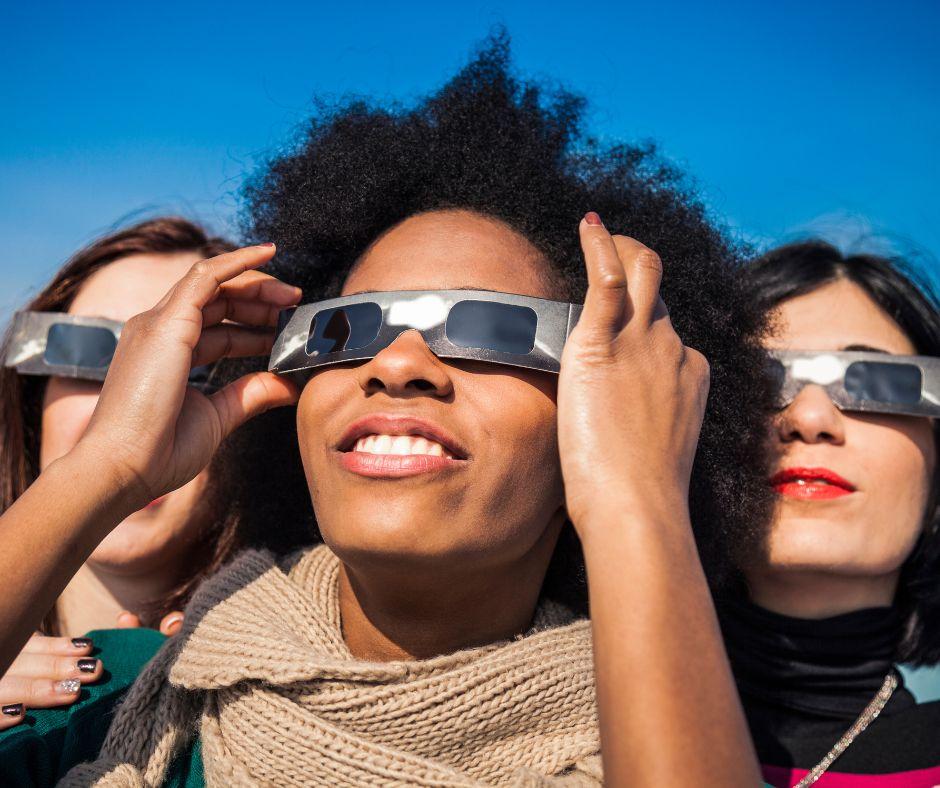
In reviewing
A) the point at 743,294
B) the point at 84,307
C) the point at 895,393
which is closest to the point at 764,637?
the point at 895,393

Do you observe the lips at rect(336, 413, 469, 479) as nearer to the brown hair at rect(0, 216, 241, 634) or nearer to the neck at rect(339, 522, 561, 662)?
the neck at rect(339, 522, 561, 662)

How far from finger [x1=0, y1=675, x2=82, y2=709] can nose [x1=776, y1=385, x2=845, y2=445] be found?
3030mm

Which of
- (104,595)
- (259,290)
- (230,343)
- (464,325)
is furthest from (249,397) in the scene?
(104,595)

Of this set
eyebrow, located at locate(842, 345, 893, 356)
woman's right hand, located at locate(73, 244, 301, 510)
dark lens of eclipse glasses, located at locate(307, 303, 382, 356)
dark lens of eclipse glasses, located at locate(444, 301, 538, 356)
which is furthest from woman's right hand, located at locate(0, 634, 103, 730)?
eyebrow, located at locate(842, 345, 893, 356)

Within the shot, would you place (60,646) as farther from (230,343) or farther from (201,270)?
(201,270)

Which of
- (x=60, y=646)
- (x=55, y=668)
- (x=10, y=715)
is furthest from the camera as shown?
(x=60, y=646)

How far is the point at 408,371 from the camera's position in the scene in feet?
8.41

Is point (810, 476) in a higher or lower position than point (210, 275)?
lower

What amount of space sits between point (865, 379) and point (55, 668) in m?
3.47

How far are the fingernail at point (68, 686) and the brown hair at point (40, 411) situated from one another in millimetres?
1127

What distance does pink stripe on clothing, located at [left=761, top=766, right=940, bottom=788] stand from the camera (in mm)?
3627

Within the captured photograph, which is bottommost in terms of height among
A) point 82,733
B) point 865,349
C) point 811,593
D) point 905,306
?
point 82,733

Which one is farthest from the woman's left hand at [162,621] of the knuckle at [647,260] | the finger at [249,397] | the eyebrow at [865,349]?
the eyebrow at [865,349]

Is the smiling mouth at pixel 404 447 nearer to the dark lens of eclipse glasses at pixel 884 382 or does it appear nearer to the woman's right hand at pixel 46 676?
the woman's right hand at pixel 46 676
